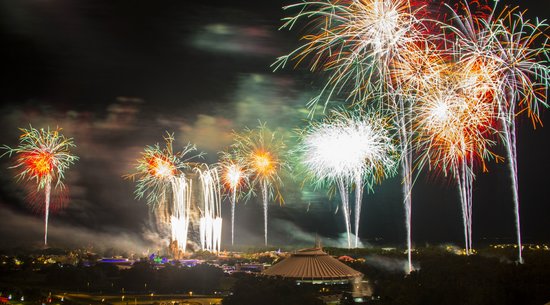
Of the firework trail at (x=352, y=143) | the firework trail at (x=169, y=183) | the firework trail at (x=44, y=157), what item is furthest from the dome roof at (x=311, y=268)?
the firework trail at (x=44, y=157)

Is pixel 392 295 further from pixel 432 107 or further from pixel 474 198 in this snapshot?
pixel 474 198

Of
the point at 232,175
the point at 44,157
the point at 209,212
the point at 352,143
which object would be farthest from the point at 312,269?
the point at 44,157

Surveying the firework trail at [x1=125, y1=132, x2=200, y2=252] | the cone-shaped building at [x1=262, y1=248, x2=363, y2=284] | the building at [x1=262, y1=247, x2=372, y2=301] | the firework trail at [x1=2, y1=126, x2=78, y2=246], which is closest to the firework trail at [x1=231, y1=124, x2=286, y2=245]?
the firework trail at [x1=125, y1=132, x2=200, y2=252]

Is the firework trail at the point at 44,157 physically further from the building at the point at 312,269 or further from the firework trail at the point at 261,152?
the building at the point at 312,269

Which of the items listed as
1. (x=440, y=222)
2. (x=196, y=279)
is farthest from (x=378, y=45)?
(x=440, y=222)

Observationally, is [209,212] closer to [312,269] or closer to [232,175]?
[232,175]

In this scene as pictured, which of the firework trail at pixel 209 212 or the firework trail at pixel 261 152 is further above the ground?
the firework trail at pixel 261 152

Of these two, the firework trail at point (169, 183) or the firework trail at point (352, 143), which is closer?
the firework trail at point (352, 143)
